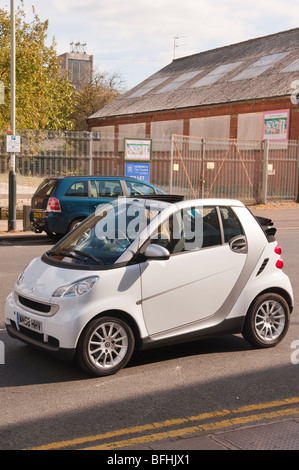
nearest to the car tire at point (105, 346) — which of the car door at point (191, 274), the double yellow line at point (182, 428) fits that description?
the car door at point (191, 274)

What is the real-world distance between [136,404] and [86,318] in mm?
884

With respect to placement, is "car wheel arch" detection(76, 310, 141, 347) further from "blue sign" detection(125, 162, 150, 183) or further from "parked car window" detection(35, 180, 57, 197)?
"blue sign" detection(125, 162, 150, 183)

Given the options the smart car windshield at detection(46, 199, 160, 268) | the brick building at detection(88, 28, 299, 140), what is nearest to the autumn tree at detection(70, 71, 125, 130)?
the brick building at detection(88, 28, 299, 140)

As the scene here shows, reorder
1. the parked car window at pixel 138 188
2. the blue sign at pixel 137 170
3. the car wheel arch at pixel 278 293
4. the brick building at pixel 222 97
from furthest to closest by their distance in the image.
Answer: the brick building at pixel 222 97
the blue sign at pixel 137 170
the parked car window at pixel 138 188
the car wheel arch at pixel 278 293

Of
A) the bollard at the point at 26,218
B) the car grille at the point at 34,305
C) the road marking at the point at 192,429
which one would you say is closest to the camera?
the road marking at the point at 192,429

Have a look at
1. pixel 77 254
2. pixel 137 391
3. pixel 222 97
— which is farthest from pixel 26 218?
pixel 222 97

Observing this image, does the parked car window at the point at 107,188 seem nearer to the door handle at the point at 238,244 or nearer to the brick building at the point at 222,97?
the door handle at the point at 238,244

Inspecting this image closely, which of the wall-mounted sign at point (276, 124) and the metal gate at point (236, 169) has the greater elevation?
the wall-mounted sign at point (276, 124)

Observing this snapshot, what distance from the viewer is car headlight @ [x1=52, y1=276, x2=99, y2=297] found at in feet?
17.6

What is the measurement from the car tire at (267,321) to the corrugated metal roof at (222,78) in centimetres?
2450

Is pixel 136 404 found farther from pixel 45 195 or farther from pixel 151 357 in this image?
pixel 45 195

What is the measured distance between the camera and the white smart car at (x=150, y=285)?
17.7 feet

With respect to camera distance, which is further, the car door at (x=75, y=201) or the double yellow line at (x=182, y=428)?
the car door at (x=75, y=201)

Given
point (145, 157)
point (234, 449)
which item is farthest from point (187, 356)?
point (145, 157)
